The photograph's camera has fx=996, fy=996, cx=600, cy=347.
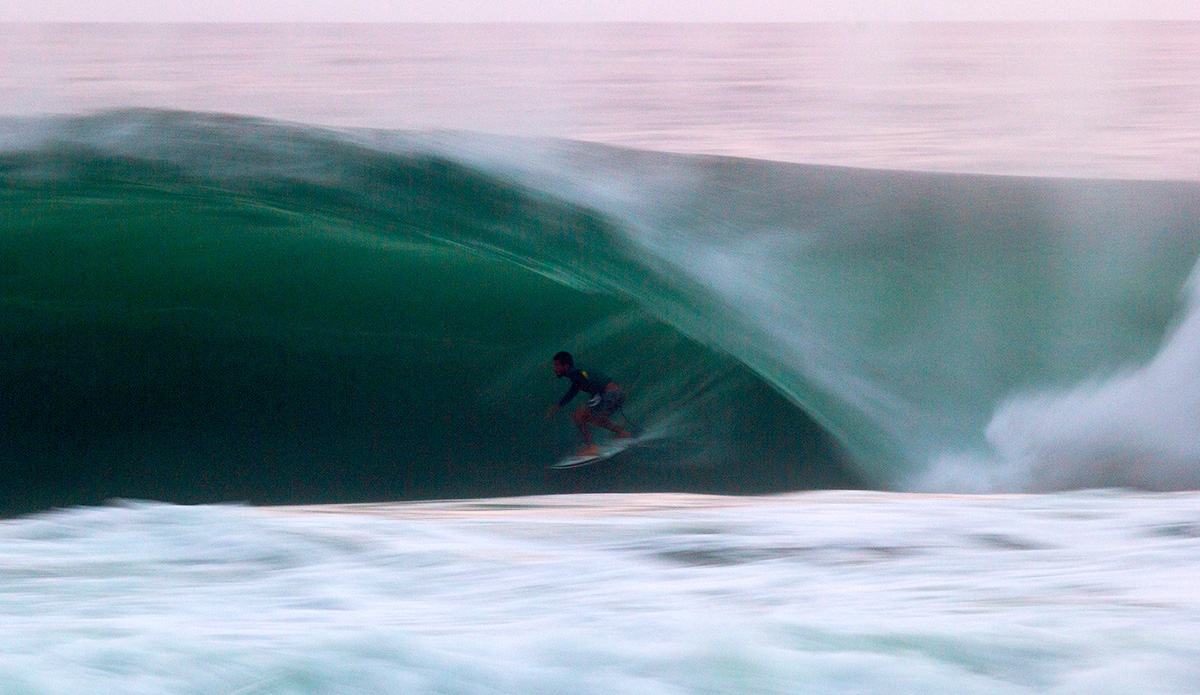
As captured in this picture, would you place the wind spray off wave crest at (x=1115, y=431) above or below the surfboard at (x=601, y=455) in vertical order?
above

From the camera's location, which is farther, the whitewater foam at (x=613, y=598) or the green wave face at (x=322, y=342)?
the green wave face at (x=322, y=342)

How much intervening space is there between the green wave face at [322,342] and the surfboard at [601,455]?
92mm

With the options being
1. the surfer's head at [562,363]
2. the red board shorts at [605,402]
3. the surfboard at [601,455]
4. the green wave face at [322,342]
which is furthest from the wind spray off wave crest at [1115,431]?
the surfer's head at [562,363]

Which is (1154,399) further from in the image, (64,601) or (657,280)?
(64,601)

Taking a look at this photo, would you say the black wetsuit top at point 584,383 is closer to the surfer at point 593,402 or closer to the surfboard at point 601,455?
the surfer at point 593,402

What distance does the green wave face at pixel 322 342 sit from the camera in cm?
492

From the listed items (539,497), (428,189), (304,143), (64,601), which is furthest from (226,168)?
(64,601)

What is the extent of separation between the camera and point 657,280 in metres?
6.32

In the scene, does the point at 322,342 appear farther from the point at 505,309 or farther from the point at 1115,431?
the point at 1115,431

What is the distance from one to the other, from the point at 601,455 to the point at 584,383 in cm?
40

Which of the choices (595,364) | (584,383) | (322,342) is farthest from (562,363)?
(322,342)

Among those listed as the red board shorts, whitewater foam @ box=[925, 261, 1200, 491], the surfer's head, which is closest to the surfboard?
the red board shorts

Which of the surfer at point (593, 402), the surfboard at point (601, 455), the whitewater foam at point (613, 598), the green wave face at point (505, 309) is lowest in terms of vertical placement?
the whitewater foam at point (613, 598)

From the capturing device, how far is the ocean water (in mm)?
2547
